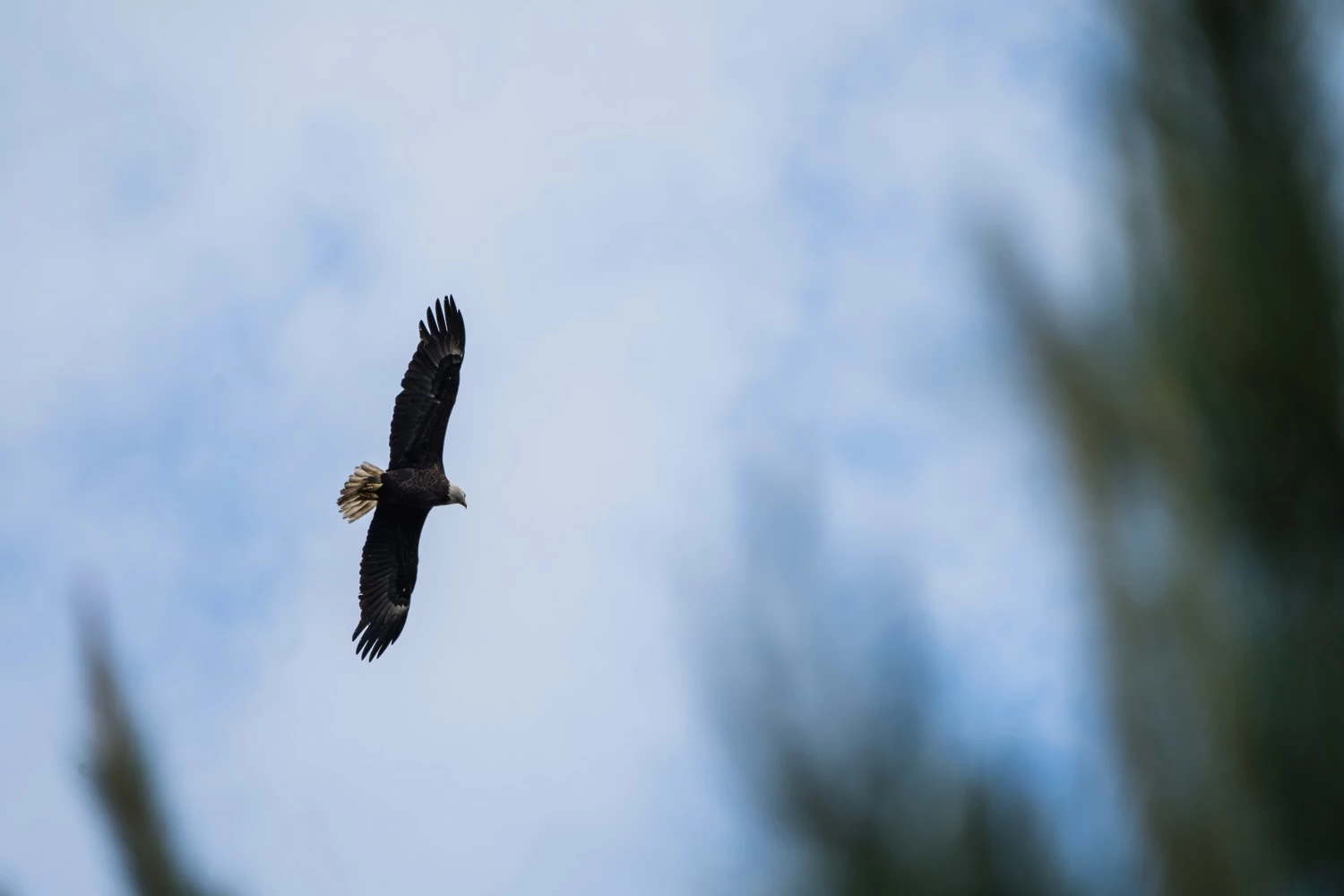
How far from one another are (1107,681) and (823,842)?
0.44 m

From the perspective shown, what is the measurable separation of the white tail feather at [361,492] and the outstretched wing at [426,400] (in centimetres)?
30

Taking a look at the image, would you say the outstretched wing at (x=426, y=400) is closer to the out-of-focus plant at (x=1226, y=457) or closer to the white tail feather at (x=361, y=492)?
the white tail feather at (x=361, y=492)

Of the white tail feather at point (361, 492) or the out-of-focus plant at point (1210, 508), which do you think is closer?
the out-of-focus plant at point (1210, 508)

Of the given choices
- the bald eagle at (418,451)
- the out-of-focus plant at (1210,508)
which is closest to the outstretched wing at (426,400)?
the bald eagle at (418,451)

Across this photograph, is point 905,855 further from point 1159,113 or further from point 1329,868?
point 1159,113

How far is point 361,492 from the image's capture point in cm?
1881

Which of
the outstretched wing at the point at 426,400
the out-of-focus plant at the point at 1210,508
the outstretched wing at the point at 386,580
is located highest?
the outstretched wing at the point at 426,400

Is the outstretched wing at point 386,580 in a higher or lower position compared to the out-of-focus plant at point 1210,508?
higher

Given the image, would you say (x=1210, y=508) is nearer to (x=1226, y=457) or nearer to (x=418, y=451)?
(x=1226, y=457)

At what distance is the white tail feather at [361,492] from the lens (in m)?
18.8

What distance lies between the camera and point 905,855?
1859 millimetres

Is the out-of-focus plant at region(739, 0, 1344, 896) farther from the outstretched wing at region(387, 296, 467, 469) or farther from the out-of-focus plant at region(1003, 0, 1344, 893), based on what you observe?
the outstretched wing at region(387, 296, 467, 469)

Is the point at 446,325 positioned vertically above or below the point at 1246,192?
above

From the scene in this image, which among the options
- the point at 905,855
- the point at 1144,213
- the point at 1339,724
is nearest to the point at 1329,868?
the point at 1339,724
